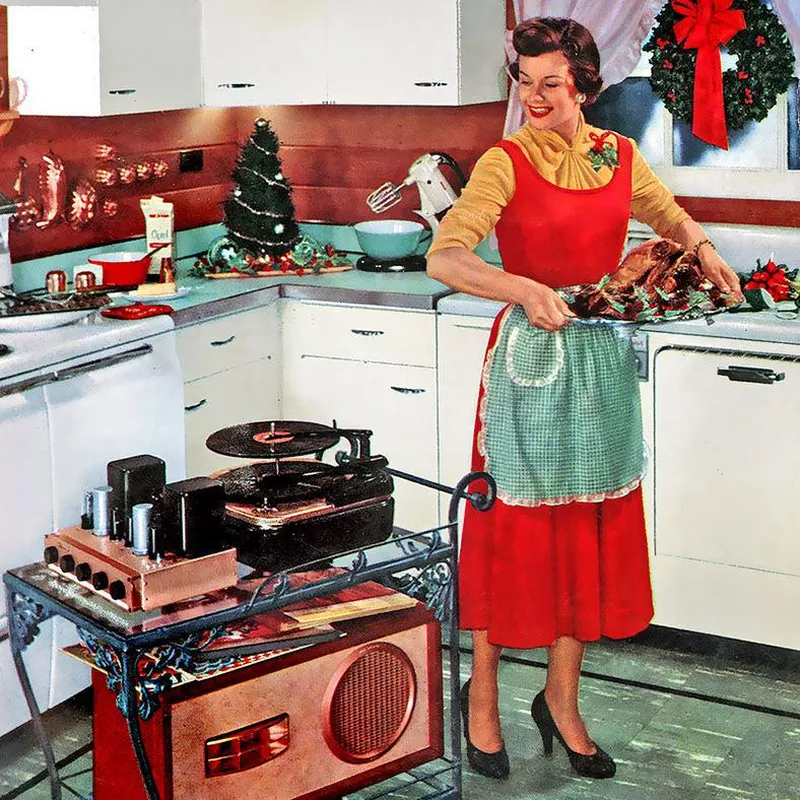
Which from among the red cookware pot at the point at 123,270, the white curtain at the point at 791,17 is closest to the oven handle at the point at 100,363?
the red cookware pot at the point at 123,270

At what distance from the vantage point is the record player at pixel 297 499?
8.91 feet

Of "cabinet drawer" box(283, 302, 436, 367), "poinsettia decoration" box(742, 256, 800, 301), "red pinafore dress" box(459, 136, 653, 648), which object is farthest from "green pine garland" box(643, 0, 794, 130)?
"red pinafore dress" box(459, 136, 653, 648)

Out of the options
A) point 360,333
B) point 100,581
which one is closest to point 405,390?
point 360,333

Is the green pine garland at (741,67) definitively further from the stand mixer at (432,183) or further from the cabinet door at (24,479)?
the cabinet door at (24,479)

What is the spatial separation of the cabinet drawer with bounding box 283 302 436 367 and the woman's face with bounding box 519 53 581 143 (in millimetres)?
1323

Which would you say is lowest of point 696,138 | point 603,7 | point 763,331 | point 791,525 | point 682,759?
point 682,759

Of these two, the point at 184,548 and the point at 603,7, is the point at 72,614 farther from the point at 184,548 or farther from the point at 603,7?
the point at 603,7

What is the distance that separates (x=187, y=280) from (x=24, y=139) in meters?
0.68

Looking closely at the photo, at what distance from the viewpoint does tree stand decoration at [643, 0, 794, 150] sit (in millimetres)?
4273

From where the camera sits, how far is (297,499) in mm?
2768

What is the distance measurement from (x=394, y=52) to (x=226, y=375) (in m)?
1.14

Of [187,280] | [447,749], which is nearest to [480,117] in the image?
[187,280]

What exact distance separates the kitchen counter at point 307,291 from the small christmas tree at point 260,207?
0.19m

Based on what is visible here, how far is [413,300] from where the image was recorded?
4.40 metres
